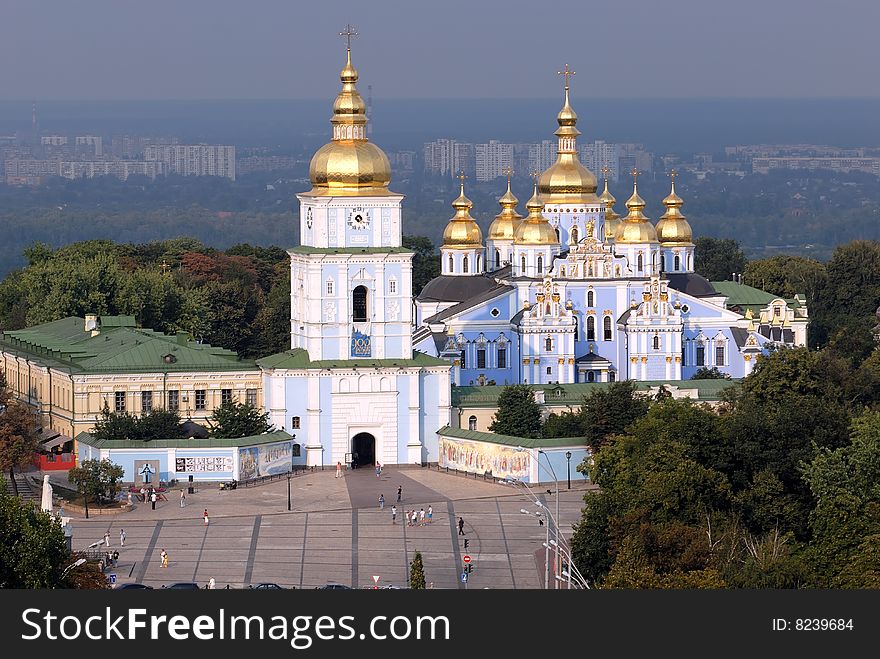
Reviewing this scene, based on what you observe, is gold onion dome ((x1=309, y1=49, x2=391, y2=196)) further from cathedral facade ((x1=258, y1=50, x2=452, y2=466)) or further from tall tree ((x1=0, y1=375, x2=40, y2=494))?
tall tree ((x1=0, y1=375, x2=40, y2=494))

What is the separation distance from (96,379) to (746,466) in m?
19.4

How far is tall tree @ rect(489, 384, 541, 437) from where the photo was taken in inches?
2516

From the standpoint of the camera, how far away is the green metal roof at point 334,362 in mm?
64250

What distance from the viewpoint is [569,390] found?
70125 mm

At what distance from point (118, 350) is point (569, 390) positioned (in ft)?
39.9

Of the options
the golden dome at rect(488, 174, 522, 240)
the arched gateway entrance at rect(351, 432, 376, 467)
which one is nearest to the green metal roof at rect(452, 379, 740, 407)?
the arched gateway entrance at rect(351, 432, 376, 467)

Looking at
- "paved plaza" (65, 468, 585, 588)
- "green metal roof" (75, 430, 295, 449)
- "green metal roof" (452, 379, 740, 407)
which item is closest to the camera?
"paved plaza" (65, 468, 585, 588)

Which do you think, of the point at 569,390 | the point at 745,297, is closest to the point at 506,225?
the point at 745,297

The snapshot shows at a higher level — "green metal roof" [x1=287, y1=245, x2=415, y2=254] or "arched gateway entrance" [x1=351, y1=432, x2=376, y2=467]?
"green metal roof" [x1=287, y1=245, x2=415, y2=254]

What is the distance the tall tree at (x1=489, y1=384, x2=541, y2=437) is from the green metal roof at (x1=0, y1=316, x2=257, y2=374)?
21.7 ft

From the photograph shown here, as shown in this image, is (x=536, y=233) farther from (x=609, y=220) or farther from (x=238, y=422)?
(x=238, y=422)

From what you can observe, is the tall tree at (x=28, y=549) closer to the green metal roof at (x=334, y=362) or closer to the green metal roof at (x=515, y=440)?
the green metal roof at (x=515, y=440)

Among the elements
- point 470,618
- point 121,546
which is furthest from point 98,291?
point 470,618

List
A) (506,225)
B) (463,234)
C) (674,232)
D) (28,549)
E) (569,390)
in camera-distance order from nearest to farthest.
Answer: (28,549), (569,390), (463,234), (674,232), (506,225)
